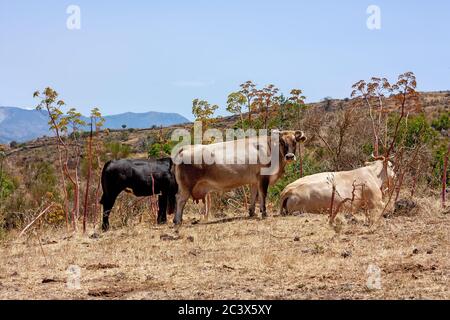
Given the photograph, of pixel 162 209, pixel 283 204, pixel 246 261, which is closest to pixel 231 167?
pixel 283 204

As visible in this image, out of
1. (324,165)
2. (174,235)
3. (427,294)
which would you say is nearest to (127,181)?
(174,235)

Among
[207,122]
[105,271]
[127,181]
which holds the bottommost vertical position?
[105,271]

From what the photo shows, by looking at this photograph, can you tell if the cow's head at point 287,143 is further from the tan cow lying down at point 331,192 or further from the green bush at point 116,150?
the green bush at point 116,150

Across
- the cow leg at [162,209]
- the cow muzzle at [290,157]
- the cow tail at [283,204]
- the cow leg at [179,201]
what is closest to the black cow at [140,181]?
the cow leg at [162,209]

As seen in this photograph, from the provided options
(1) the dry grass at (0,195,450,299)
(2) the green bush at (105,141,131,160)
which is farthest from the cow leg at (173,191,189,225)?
(2) the green bush at (105,141,131,160)

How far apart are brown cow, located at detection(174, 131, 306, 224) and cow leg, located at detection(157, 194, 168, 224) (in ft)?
3.01

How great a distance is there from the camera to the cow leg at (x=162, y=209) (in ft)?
48.4

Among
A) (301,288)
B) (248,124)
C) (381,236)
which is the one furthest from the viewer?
(248,124)

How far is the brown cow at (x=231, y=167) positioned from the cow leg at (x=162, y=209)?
0.92 metres

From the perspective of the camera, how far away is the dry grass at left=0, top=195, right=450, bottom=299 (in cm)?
751

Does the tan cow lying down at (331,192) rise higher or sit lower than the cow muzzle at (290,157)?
lower

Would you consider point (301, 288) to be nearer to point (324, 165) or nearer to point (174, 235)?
point (174, 235)
